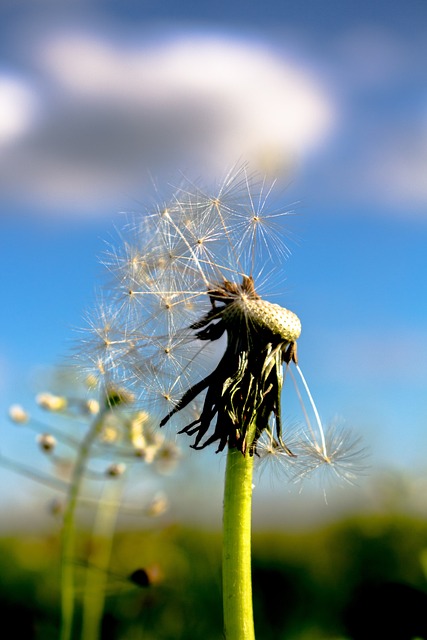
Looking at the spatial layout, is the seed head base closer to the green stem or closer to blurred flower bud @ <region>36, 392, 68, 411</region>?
the green stem

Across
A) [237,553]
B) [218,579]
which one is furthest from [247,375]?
[218,579]

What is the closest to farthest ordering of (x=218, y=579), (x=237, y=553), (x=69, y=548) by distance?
(x=237, y=553)
(x=69, y=548)
(x=218, y=579)

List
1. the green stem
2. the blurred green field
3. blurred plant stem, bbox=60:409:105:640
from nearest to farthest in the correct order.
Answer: the green stem < blurred plant stem, bbox=60:409:105:640 < the blurred green field

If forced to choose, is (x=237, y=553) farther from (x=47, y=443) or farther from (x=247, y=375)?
(x=47, y=443)

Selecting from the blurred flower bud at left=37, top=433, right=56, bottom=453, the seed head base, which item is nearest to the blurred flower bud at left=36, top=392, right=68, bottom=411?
the blurred flower bud at left=37, top=433, right=56, bottom=453

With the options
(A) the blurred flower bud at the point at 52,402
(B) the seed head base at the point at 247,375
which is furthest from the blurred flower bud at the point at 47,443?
(B) the seed head base at the point at 247,375

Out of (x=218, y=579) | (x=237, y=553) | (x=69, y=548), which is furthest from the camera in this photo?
(x=218, y=579)
